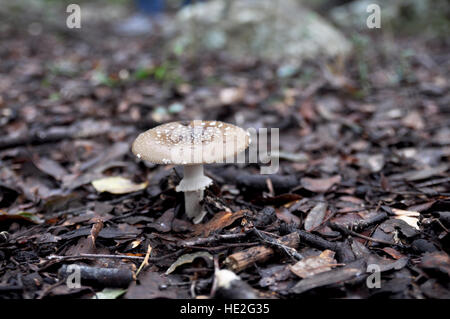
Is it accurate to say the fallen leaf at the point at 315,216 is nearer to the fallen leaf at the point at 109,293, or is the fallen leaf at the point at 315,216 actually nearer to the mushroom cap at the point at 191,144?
the mushroom cap at the point at 191,144

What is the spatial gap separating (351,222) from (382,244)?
0.38m

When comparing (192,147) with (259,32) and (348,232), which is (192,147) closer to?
(348,232)

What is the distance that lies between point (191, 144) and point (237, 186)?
4.33ft

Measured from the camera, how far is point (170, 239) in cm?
331

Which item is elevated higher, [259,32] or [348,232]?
[259,32]

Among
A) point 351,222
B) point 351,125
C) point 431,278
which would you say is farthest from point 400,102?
point 431,278

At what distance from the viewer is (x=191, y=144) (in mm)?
2994

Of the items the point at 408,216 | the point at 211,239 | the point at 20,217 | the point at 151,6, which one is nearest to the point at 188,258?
the point at 211,239

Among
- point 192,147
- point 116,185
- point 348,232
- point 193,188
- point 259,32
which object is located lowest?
point 348,232

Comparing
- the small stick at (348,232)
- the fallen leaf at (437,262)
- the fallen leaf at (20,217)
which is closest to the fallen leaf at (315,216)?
the small stick at (348,232)

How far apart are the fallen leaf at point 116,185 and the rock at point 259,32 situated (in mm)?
5128

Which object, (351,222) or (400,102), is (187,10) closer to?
(400,102)

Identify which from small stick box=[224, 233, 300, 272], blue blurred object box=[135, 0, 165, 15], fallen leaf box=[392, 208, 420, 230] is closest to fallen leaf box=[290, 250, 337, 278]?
small stick box=[224, 233, 300, 272]

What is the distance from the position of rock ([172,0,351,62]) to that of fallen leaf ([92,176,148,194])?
5128 mm
